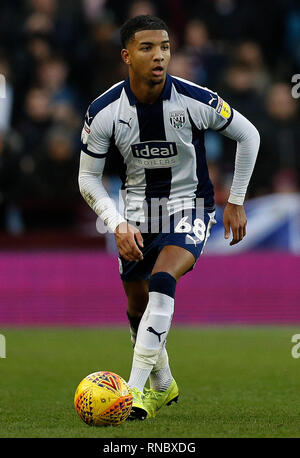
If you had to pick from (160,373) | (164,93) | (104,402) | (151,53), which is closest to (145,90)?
(164,93)

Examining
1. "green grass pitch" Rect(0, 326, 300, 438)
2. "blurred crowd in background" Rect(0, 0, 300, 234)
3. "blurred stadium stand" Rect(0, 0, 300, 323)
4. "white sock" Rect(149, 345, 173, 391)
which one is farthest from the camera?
"blurred crowd in background" Rect(0, 0, 300, 234)

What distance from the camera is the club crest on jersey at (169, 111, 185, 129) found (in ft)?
19.7

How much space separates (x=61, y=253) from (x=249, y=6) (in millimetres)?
4578

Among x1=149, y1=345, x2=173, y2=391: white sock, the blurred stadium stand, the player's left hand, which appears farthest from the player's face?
the blurred stadium stand

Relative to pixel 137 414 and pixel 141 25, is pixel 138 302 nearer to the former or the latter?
pixel 137 414

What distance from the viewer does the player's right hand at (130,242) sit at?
5.57m

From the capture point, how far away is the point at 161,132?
604cm

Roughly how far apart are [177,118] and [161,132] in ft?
0.43

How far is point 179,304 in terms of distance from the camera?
12.2 m

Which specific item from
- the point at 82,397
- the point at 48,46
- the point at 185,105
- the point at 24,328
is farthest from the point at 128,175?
the point at 48,46

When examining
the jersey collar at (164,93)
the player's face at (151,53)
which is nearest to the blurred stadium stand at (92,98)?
the jersey collar at (164,93)

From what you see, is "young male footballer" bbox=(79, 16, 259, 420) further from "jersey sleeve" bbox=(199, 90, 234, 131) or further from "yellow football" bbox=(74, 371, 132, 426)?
"yellow football" bbox=(74, 371, 132, 426)
